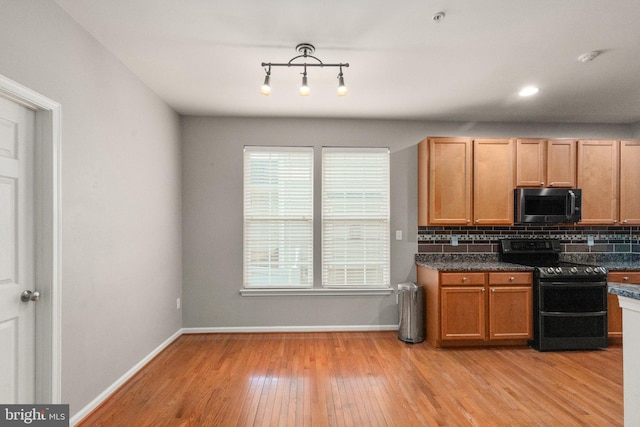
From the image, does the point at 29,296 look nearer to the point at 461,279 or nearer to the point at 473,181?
the point at 461,279

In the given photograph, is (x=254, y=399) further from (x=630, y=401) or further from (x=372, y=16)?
(x=372, y=16)

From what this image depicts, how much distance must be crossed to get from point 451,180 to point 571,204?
1.41m

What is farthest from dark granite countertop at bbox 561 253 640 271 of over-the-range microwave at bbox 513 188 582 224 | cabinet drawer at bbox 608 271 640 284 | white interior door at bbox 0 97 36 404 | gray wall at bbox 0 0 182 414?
white interior door at bbox 0 97 36 404

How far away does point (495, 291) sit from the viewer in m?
3.38

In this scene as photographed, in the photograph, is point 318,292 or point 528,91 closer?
point 528,91

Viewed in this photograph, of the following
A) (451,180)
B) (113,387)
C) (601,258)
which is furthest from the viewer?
(601,258)

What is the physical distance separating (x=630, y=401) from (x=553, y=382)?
1268 millimetres

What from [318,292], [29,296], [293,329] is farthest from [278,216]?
[29,296]

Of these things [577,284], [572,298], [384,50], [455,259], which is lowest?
[572,298]

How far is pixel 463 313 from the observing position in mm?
3363

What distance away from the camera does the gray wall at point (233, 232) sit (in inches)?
153

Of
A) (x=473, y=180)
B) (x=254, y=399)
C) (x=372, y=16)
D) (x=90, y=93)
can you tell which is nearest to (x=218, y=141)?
(x=90, y=93)

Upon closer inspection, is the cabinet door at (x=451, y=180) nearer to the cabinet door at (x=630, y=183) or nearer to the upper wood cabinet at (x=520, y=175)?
the upper wood cabinet at (x=520, y=175)

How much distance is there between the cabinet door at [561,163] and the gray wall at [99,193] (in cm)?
451
